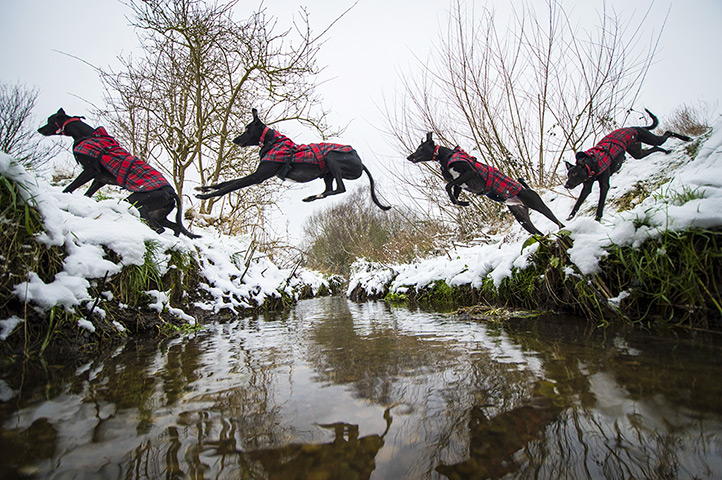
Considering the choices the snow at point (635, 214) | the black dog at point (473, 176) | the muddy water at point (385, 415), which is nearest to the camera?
the muddy water at point (385, 415)

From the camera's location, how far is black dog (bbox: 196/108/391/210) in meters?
2.96

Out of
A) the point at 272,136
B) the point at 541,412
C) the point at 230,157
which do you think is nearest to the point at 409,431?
the point at 541,412

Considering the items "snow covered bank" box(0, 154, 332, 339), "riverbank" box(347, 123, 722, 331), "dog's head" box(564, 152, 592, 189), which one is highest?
"dog's head" box(564, 152, 592, 189)

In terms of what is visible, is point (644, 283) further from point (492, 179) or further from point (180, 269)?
point (180, 269)

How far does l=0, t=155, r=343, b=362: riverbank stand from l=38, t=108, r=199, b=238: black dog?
0.26 m

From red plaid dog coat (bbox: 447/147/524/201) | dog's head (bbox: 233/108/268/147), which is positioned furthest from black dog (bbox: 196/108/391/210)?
red plaid dog coat (bbox: 447/147/524/201)

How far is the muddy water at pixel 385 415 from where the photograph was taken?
585mm

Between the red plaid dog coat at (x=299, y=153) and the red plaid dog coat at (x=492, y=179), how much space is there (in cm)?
112

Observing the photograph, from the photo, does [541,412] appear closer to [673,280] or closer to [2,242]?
[673,280]

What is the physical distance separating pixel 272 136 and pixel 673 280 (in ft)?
10.5

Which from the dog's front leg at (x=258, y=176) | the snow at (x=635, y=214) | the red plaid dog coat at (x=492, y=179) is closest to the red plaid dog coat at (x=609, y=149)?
the snow at (x=635, y=214)

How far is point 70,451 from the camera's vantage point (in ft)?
2.13

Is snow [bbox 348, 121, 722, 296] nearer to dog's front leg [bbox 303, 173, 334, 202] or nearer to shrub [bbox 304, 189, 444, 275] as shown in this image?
dog's front leg [bbox 303, 173, 334, 202]

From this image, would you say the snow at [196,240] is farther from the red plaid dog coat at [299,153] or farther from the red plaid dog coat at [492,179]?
the red plaid dog coat at [299,153]
